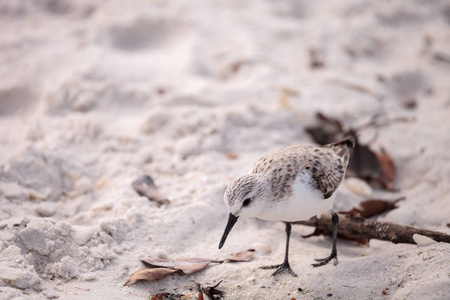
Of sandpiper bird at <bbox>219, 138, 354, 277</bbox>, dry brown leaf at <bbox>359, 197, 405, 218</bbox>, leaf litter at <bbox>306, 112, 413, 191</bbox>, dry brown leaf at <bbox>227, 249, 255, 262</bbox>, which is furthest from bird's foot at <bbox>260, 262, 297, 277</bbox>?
leaf litter at <bbox>306, 112, 413, 191</bbox>

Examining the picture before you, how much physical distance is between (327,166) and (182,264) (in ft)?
4.78

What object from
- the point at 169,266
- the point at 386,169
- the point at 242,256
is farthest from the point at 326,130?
the point at 169,266

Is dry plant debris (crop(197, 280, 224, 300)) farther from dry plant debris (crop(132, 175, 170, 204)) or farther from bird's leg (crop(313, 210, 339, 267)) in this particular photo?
dry plant debris (crop(132, 175, 170, 204))

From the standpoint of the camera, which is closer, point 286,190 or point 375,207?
point 286,190

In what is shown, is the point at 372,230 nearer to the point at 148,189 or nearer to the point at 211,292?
the point at 211,292

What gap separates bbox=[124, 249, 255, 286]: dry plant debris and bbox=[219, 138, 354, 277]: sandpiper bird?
1.12 feet

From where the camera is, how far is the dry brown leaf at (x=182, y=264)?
376 centimetres

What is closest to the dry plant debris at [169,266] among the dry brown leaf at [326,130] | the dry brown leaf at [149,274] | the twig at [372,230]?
the dry brown leaf at [149,274]

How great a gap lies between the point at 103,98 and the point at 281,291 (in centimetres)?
360

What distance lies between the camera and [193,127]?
5.57 metres

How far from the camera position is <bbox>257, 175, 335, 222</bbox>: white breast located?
11.8ft

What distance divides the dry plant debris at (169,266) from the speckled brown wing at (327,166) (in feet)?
2.94

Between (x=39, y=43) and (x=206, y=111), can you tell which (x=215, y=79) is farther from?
(x=39, y=43)

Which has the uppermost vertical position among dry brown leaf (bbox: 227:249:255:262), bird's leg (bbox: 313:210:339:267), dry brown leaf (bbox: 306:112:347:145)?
dry brown leaf (bbox: 306:112:347:145)
